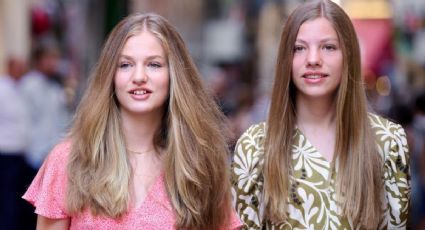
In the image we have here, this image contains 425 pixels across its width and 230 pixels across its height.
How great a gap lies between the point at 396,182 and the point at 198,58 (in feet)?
60.7

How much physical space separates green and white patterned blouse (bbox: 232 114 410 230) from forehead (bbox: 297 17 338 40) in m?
0.48

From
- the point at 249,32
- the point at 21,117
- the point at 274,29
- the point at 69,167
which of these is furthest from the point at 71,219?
the point at 249,32

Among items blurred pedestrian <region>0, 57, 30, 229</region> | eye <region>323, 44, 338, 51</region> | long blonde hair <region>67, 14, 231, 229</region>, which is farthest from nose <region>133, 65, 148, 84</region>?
blurred pedestrian <region>0, 57, 30, 229</region>

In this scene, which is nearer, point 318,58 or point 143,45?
point 143,45

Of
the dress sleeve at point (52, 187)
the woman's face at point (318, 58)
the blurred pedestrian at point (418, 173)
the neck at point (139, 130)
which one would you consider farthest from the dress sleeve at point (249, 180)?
the blurred pedestrian at point (418, 173)

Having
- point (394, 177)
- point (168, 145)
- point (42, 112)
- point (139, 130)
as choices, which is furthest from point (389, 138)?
point (42, 112)

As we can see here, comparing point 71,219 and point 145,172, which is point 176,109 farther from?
point 71,219

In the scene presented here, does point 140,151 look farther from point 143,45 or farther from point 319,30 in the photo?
point 319,30

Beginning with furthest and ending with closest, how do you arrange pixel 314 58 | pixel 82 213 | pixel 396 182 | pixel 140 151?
pixel 396 182 < pixel 314 58 < pixel 140 151 < pixel 82 213

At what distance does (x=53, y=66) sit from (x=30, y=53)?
584cm

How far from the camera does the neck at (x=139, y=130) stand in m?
5.07

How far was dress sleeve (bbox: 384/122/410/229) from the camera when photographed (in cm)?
565

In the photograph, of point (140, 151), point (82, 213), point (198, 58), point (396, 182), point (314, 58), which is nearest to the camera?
point (82, 213)

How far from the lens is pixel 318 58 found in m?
5.57
